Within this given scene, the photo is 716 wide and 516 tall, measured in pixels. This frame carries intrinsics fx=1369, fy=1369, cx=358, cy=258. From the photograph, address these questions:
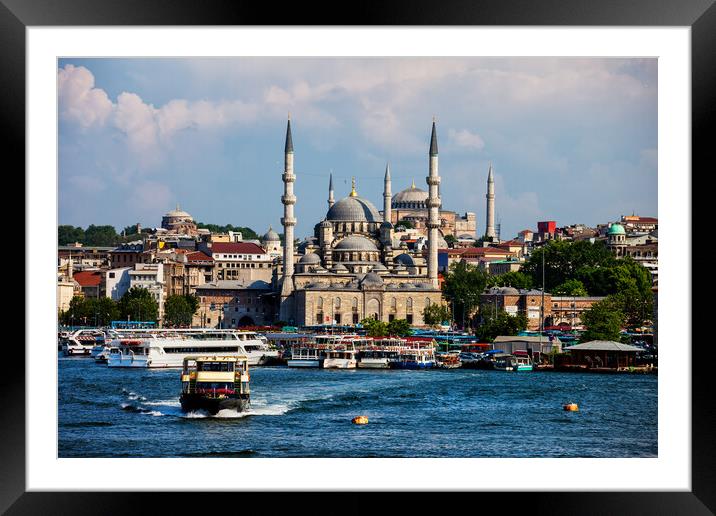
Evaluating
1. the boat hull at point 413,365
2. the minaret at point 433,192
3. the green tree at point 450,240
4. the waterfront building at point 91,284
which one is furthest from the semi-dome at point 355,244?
the boat hull at point 413,365

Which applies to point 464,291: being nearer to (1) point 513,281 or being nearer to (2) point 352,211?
(1) point 513,281

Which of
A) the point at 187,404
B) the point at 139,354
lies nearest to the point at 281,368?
the point at 139,354

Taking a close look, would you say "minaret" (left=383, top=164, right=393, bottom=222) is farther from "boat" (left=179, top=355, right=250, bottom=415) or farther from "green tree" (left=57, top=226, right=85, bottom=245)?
"boat" (left=179, top=355, right=250, bottom=415)

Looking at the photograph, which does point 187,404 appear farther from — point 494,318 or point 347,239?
point 347,239

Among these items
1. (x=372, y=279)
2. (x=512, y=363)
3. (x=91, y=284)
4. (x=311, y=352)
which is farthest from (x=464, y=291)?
(x=512, y=363)

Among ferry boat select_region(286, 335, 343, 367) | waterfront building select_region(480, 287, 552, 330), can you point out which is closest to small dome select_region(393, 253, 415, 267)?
waterfront building select_region(480, 287, 552, 330)
